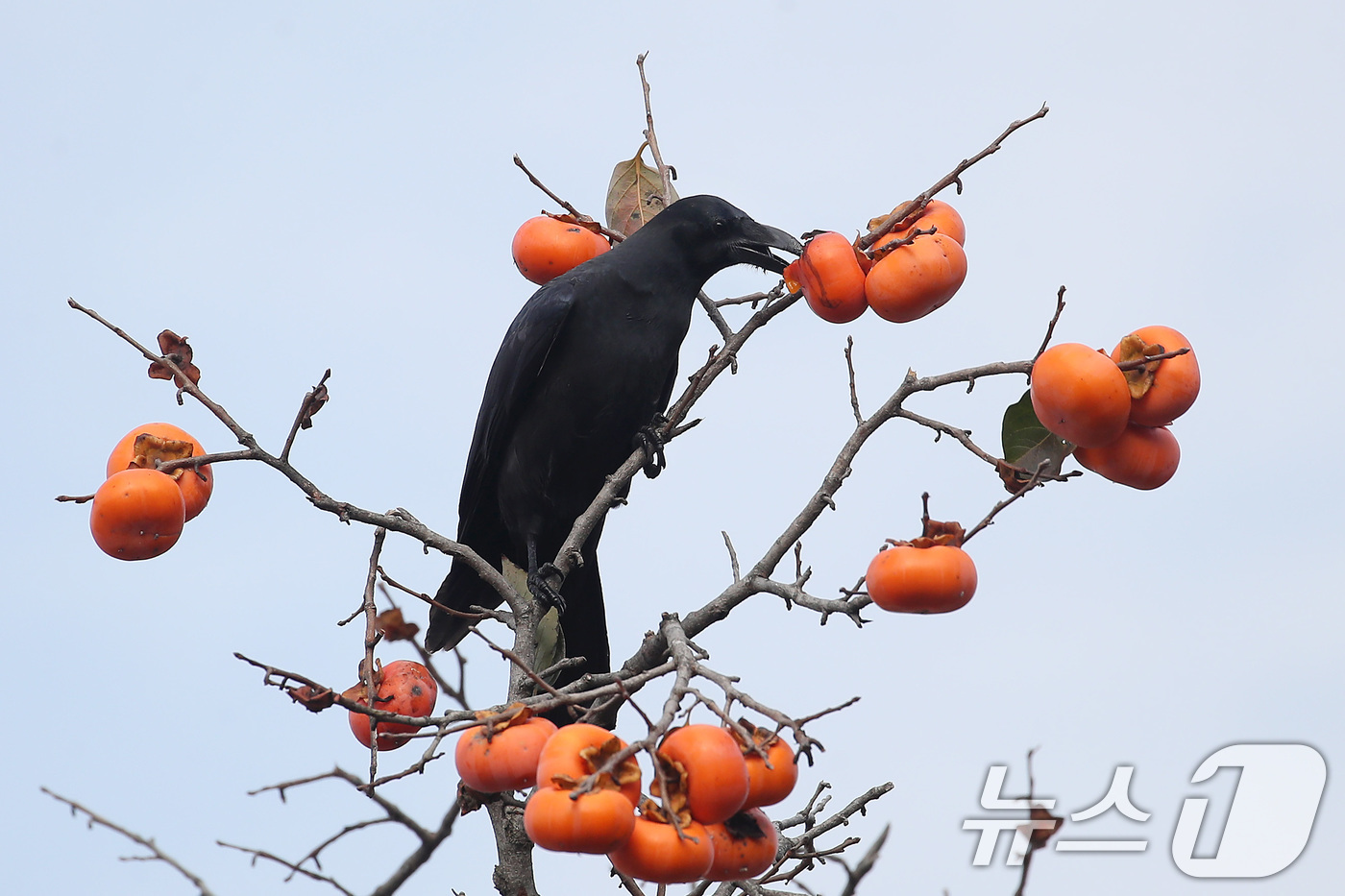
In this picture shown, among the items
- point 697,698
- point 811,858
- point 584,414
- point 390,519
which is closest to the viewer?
point 697,698

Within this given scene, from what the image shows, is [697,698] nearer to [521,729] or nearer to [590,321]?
[521,729]

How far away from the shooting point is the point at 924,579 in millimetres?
2127

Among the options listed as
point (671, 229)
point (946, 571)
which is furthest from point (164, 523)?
point (671, 229)

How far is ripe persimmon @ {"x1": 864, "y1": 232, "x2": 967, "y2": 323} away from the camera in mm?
2576

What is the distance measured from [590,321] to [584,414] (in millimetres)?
329

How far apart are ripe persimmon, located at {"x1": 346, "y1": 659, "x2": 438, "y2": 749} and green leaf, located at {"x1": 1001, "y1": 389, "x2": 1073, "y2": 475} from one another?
1.40m

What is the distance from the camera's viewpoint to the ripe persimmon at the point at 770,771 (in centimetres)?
190

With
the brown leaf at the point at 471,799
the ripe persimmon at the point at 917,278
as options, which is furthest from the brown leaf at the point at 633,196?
the brown leaf at the point at 471,799

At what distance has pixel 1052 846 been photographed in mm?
2580

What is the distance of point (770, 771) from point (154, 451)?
63.2 inches

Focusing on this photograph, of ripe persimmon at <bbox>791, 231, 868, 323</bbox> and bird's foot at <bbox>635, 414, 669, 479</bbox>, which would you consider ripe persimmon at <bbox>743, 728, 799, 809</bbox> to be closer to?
ripe persimmon at <bbox>791, 231, 868, 323</bbox>

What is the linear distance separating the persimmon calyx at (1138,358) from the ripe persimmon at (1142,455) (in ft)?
0.32

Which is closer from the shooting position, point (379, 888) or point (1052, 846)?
point (1052, 846)

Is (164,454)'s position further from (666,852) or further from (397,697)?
(666,852)
